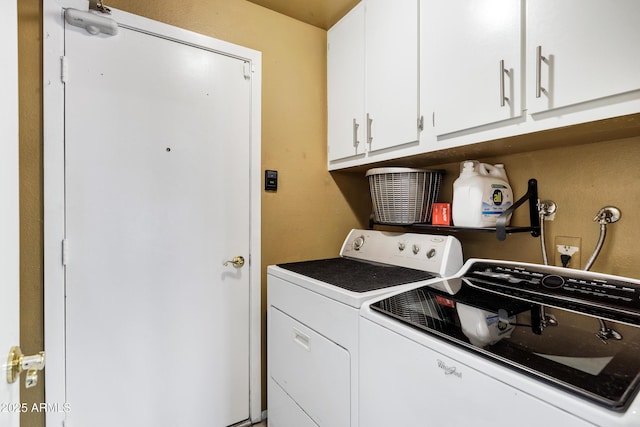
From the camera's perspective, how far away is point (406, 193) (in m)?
1.61

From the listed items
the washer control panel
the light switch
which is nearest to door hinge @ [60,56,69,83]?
the light switch

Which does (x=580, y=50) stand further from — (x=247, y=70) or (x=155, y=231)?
(x=155, y=231)

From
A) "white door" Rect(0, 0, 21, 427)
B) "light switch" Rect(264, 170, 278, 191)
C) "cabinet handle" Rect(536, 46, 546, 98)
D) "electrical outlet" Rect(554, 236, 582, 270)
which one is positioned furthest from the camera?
"light switch" Rect(264, 170, 278, 191)

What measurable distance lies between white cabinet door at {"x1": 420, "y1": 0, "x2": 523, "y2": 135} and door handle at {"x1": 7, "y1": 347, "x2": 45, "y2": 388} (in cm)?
146

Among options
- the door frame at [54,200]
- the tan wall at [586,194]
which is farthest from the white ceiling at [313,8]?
the tan wall at [586,194]

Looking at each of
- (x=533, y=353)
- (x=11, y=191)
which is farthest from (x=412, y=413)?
(x=11, y=191)

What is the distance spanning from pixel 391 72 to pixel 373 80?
0.13 meters

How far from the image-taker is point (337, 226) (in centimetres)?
214

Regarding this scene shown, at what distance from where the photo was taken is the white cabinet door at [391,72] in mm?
1414

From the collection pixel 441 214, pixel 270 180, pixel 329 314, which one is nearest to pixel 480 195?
pixel 441 214

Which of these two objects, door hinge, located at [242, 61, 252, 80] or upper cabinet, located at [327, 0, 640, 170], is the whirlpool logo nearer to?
upper cabinet, located at [327, 0, 640, 170]

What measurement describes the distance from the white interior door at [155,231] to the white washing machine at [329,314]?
321 millimetres

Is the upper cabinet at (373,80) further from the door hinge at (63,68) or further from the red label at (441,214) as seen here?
the door hinge at (63,68)

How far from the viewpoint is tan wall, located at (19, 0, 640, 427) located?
3.93 feet
